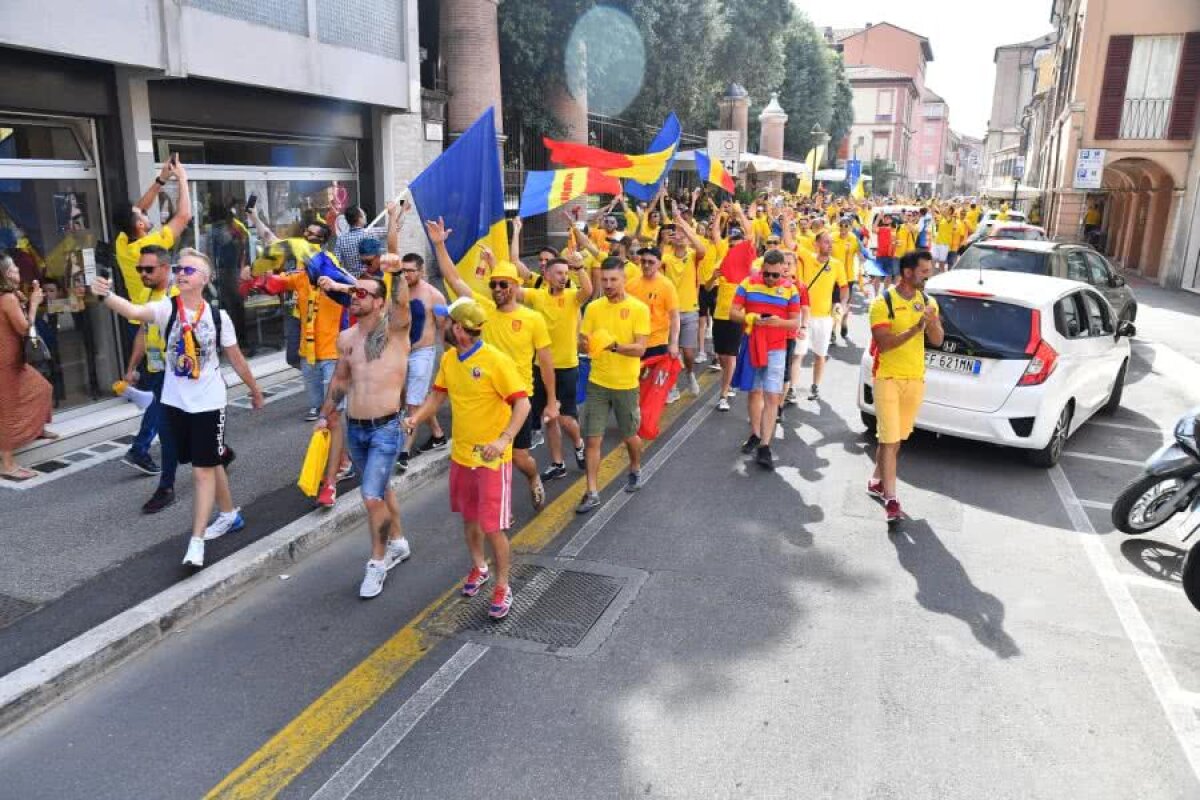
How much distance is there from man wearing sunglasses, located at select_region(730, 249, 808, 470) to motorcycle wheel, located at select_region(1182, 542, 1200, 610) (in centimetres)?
312

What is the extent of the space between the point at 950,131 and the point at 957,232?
112 metres

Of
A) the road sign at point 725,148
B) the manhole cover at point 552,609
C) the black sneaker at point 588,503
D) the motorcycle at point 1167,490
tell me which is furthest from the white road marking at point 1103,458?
the road sign at point 725,148

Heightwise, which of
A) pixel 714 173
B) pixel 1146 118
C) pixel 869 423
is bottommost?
pixel 869 423

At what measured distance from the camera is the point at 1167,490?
233 inches

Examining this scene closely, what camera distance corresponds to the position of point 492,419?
4.80 metres

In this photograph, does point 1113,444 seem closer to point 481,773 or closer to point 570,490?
point 570,490

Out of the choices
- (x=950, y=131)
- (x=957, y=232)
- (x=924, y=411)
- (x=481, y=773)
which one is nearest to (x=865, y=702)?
(x=481, y=773)

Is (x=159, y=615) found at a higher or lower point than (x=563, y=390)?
lower

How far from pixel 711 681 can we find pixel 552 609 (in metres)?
1.10

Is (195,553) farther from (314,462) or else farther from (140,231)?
(140,231)

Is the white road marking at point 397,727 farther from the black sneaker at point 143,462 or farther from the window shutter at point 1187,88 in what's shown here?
the window shutter at point 1187,88

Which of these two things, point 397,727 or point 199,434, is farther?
point 199,434

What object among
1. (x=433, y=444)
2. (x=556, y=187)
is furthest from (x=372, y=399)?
(x=556, y=187)

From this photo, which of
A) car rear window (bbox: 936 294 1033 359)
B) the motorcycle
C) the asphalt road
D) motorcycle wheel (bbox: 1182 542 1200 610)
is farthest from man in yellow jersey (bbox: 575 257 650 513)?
motorcycle wheel (bbox: 1182 542 1200 610)
